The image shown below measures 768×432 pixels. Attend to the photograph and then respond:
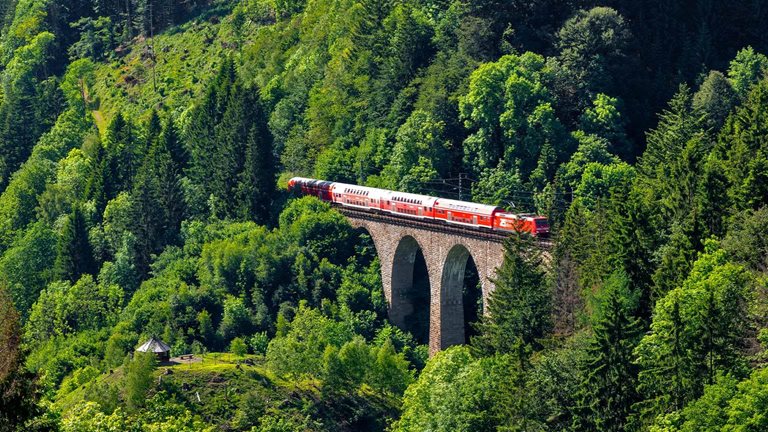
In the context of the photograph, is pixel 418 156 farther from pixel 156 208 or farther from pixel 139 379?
pixel 139 379

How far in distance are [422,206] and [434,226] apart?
8.27ft

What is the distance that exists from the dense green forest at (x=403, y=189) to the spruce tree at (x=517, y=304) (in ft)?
0.50

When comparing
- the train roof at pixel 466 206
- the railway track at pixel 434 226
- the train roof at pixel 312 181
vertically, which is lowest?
the railway track at pixel 434 226

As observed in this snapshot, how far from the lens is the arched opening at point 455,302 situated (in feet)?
427

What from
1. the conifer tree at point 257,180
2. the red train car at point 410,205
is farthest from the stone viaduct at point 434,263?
the conifer tree at point 257,180

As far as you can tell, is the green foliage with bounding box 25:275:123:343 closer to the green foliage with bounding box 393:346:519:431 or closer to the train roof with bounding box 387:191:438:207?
the train roof with bounding box 387:191:438:207

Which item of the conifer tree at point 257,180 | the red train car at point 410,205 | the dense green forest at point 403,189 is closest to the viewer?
the dense green forest at point 403,189

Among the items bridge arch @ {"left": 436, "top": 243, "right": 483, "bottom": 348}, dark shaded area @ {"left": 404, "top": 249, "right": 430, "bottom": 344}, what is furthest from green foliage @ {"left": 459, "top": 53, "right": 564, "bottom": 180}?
bridge arch @ {"left": 436, "top": 243, "right": 483, "bottom": 348}

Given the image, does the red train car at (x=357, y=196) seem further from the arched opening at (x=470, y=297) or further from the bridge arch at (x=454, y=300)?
the bridge arch at (x=454, y=300)

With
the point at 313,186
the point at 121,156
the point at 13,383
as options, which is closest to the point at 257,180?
the point at 313,186

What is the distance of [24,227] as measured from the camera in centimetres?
16550

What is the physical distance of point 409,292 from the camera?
13675 cm

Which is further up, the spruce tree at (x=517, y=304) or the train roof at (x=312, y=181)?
the train roof at (x=312, y=181)

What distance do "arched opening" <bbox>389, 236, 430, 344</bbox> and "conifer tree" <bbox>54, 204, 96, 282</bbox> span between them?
29.7 meters
